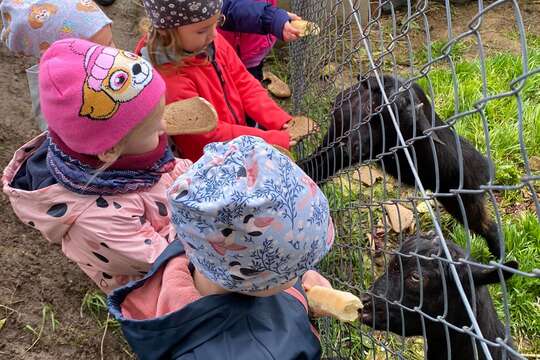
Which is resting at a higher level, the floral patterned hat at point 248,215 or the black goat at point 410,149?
the floral patterned hat at point 248,215

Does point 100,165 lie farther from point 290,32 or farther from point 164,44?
point 290,32

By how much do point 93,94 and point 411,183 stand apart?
233 centimetres

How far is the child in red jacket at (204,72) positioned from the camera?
2793 mm

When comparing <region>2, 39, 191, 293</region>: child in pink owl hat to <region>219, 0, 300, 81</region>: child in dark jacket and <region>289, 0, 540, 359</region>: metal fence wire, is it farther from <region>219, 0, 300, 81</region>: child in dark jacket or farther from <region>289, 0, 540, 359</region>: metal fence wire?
<region>219, 0, 300, 81</region>: child in dark jacket

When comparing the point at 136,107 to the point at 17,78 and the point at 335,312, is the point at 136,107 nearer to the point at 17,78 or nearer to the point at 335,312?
the point at 335,312

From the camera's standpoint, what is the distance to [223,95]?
3.29m

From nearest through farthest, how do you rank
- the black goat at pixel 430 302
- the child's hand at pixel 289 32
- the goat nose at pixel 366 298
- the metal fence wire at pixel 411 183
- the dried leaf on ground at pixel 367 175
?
the metal fence wire at pixel 411 183, the black goat at pixel 430 302, the goat nose at pixel 366 298, the child's hand at pixel 289 32, the dried leaf on ground at pixel 367 175

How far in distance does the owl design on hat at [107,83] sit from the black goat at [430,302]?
1.23 m

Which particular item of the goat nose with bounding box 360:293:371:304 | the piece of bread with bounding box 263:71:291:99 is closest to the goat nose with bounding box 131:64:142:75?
the goat nose with bounding box 360:293:371:304

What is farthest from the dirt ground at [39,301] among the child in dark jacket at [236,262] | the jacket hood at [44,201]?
the child in dark jacket at [236,262]

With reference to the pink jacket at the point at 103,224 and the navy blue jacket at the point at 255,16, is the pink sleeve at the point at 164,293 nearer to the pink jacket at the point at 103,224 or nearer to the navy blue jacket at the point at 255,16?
the pink jacket at the point at 103,224

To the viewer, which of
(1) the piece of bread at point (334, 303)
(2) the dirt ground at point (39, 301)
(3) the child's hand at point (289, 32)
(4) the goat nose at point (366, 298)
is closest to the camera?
(1) the piece of bread at point (334, 303)

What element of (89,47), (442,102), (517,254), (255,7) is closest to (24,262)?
(89,47)

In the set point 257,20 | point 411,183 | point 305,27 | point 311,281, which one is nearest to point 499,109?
point 411,183
